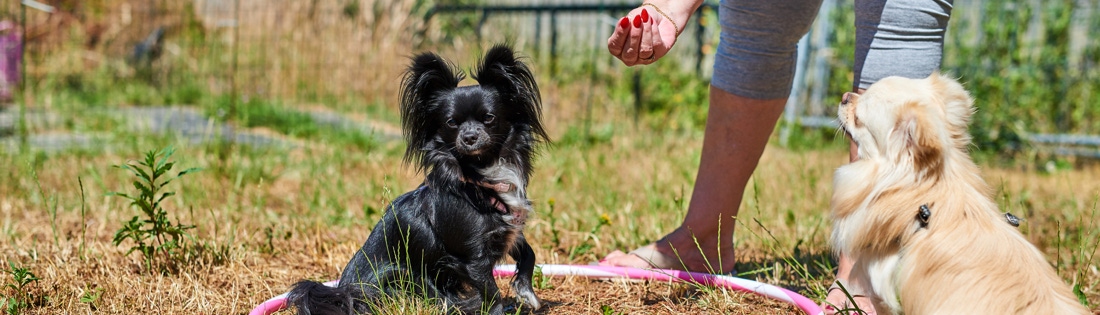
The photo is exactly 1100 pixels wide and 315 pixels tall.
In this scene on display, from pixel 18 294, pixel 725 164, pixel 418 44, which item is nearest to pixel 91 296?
pixel 18 294

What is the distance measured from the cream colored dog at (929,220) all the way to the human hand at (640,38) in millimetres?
568

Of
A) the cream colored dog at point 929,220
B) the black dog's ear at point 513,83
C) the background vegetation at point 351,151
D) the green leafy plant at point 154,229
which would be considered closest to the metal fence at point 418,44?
the background vegetation at point 351,151

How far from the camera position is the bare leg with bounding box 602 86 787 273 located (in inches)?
111

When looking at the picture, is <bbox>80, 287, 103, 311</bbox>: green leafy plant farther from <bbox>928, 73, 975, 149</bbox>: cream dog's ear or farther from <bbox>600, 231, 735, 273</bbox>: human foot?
<bbox>928, 73, 975, 149</bbox>: cream dog's ear

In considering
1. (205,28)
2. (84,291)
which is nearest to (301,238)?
(84,291)

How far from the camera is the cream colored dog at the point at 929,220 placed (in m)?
1.79

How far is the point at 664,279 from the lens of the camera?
2.85 metres

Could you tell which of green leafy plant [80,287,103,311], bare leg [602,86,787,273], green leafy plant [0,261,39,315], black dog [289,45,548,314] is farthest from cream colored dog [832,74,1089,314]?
green leafy plant [0,261,39,315]

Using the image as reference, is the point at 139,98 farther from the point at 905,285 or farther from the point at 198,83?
the point at 905,285

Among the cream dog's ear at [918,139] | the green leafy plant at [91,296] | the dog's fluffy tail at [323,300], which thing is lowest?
the green leafy plant at [91,296]

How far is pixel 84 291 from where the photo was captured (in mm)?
2623

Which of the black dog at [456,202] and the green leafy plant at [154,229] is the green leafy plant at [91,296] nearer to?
the green leafy plant at [154,229]

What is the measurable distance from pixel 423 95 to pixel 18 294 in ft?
4.43

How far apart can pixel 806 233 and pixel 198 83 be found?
264 inches
